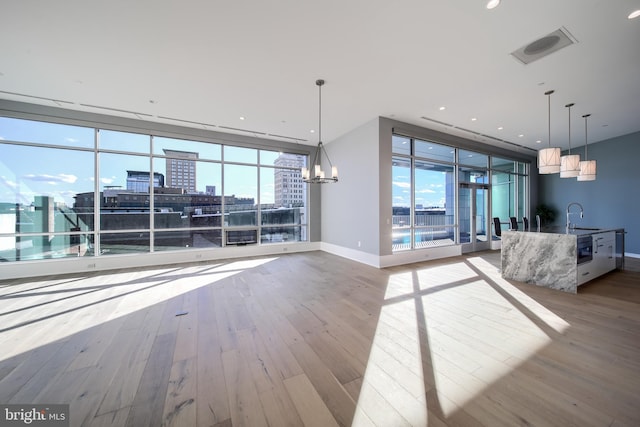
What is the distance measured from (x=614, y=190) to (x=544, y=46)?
7.54 m

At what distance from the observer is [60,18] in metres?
2.70

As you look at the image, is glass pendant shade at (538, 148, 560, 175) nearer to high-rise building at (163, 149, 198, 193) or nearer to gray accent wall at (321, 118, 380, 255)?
gray accent wall at (321, 118, 380, 255)

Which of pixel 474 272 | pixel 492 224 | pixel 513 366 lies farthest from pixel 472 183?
pixel 513 366

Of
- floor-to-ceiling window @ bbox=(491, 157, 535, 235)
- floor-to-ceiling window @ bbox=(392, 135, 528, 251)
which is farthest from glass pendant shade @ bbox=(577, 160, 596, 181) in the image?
floor-to-ceiling window @ bbox=(491, 157, 535, 235)

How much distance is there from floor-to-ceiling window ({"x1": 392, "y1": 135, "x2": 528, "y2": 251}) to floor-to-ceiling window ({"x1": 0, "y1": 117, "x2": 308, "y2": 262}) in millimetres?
3399

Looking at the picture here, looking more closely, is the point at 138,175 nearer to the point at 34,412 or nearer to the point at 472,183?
the point at 34,412

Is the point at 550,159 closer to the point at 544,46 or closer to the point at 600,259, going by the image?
the point at 544,46

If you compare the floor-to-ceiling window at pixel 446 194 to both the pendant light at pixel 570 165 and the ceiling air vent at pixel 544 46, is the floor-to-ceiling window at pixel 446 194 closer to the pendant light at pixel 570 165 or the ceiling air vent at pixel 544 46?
the pendant light at pixel 570 165

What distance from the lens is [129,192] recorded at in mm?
5793

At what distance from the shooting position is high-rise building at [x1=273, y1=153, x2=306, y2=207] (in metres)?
7.57

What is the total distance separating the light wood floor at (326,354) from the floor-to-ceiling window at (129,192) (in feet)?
4.89

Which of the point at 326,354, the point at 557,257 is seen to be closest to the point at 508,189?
the point at 557,257

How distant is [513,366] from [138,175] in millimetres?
7661

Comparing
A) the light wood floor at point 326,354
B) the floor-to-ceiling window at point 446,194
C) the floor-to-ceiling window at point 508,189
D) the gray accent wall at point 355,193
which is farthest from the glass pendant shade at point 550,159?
the floor-to-ceiling window at point 508,189
